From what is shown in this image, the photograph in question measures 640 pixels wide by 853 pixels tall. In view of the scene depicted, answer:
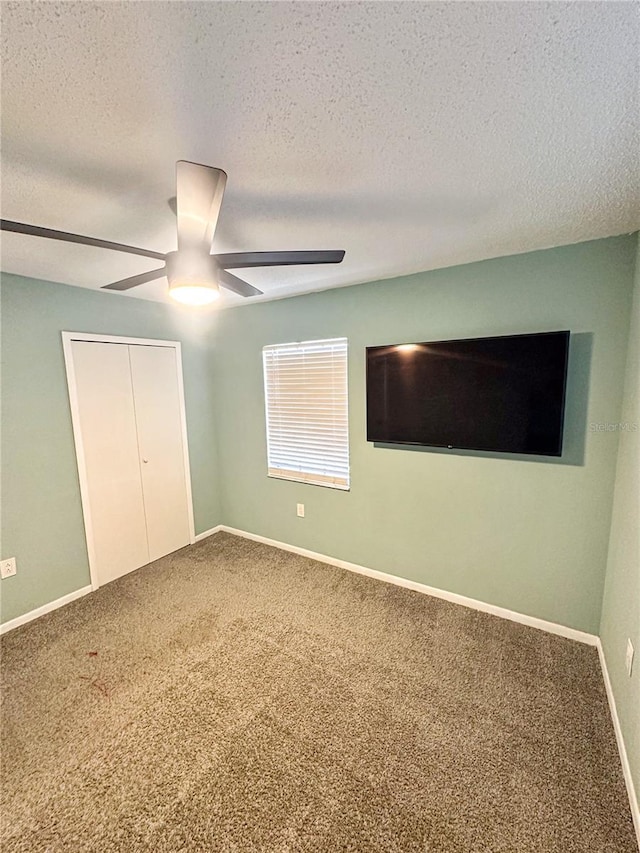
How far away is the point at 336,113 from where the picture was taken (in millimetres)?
1021

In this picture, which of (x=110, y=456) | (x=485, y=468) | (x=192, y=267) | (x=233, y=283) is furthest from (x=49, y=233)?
(x=485, y=468)

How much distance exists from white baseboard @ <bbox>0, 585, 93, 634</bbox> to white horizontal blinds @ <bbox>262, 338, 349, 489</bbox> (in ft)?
5.90

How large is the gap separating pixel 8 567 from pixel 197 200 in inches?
108

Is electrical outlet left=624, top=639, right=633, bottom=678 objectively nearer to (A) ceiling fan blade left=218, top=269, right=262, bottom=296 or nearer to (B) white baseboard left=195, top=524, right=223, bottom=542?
(A) ceiling fan blade left=218, top=269, right=262, bottom=296

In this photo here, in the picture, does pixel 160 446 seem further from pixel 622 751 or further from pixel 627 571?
pixel 622 751

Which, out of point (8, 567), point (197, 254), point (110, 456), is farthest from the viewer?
point (110, 456)

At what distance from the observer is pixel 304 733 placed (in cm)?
164

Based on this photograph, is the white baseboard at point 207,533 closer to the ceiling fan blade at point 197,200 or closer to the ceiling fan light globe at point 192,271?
the ceiling fan light globe at point 192,271

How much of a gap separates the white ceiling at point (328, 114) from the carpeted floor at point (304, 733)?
242 centimetres

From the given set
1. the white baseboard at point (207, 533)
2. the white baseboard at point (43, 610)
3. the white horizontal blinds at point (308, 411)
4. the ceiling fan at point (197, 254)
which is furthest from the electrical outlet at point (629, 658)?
the white baseboard at point (43, 610)

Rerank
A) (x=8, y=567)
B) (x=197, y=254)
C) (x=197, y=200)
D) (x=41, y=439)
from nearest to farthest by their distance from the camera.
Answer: (x=197, y=200), (x=197, y=254), (x=8, y=567), (x=41, y=439)

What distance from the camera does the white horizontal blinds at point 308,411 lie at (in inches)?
115

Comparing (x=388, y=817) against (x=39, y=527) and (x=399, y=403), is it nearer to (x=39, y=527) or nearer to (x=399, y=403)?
(x=399, y=403)

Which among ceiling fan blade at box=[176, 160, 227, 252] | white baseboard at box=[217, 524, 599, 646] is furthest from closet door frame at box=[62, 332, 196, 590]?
ceiling fan blade at box=[176, 160, 227, 252]
